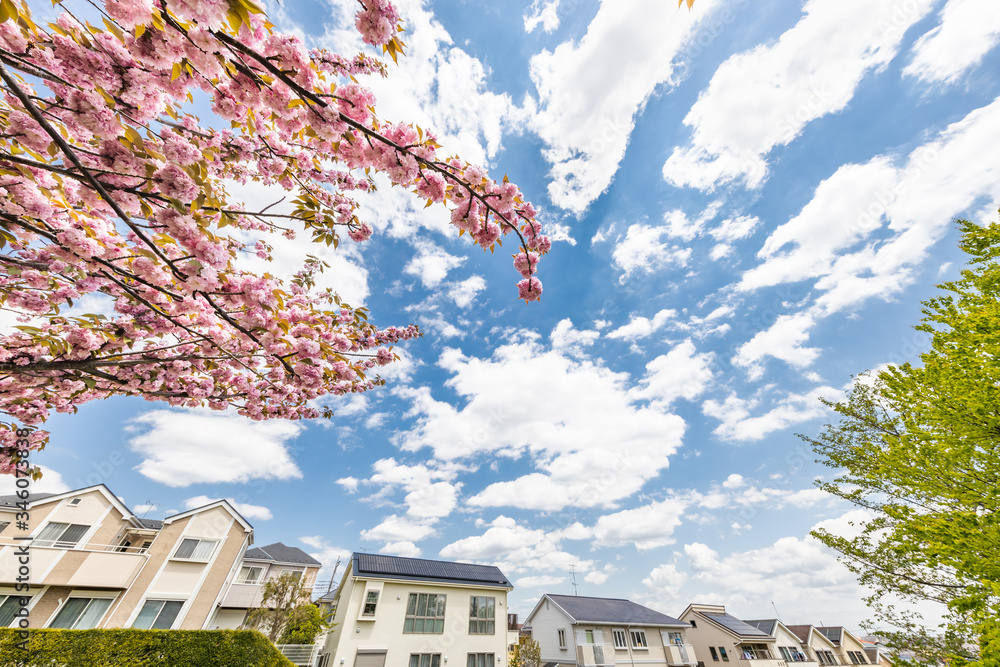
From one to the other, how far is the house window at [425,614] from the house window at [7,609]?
1262 centimetres

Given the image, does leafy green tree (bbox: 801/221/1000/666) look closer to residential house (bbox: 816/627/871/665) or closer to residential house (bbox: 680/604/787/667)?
residential house (bbox: 680/604/787/667)

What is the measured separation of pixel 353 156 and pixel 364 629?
18.0 metres

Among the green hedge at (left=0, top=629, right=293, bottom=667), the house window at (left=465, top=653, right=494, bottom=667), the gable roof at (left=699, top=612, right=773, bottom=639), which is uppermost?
the gable roof at (left=699, top=612, right=773, bottom=639)

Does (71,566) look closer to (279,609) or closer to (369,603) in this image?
(279,609)

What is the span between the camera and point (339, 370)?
444 centimetres

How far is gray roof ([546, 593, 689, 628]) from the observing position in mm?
21344

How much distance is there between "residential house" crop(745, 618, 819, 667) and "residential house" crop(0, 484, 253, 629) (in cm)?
3682

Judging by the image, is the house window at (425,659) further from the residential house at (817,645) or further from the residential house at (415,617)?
the residential house at (817,645)

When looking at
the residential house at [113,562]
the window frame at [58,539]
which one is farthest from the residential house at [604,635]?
the window frame at [58,539]

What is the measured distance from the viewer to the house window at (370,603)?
14.4 metres

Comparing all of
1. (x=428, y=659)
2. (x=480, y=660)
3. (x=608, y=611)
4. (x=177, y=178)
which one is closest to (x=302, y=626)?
(x=428, y=659)

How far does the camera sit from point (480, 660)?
50.8ft

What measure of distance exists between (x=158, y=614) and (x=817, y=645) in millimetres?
45540

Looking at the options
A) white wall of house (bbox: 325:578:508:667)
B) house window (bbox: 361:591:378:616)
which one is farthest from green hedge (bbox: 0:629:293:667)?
house window (bbox: 361:591:378:616)
